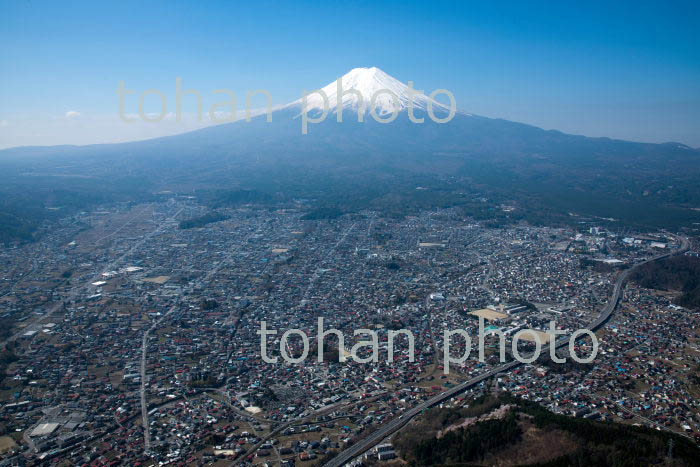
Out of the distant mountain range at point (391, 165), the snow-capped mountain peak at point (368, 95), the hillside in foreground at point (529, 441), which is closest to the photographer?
the hillside in foreground at point (529, 441)

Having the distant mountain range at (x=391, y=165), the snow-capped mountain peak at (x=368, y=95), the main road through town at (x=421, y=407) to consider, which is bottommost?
the main road through town at (x=421, y=407)

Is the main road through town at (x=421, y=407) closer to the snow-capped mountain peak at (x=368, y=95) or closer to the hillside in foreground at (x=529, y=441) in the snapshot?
the hillside in foreground at (x=529, y=441)

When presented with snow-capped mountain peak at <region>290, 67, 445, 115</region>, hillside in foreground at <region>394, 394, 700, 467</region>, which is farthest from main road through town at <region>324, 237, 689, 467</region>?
snow-capped mountain peak at <region>290, 67, 445, 115</region>

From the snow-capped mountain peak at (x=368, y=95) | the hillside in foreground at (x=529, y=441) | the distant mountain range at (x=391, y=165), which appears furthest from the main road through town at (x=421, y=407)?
the snow-capped mountain peak at (x=368, y=95)

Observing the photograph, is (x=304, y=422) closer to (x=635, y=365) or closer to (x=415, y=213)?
(x=635, y=365)

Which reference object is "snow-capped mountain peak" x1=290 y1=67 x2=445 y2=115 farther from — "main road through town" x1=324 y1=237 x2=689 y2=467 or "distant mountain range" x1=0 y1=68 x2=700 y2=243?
"main road through town" x1=324 y1=237 x2=689 y2=467

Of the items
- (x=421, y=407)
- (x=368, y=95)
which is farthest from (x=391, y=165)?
(x=421, y=407)
